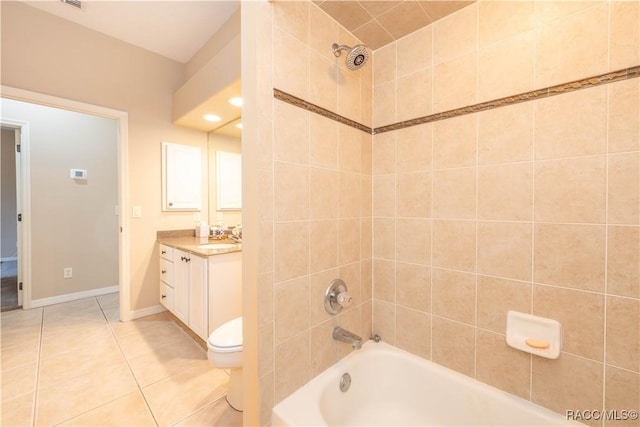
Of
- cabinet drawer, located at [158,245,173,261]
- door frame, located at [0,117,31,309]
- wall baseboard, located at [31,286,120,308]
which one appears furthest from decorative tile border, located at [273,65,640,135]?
wall baseboard, located at [31,286,120,308]

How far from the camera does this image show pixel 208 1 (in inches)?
78.7

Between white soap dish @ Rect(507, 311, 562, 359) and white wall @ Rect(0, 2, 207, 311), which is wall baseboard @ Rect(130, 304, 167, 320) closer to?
white wall @ Rect(0, 2, 207, 311)

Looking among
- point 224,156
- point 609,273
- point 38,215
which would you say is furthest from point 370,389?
point 38,215

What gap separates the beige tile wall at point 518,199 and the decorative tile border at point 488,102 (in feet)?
Result: 0.08

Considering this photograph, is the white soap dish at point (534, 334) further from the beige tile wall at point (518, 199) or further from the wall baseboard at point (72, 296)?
the wall baseboard at point (72, 296)

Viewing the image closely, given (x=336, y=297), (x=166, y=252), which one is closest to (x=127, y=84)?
(x=166, y=252)

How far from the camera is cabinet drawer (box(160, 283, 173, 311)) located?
2420 millimetres

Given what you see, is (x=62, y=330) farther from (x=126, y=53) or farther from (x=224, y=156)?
(x=126, y=53)

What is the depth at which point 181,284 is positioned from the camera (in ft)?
7.25

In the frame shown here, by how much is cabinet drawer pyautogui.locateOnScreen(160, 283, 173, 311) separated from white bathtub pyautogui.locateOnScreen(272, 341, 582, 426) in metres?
1.89

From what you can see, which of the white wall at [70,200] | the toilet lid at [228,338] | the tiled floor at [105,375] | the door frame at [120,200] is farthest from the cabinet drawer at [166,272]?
the white wall at [70,200]

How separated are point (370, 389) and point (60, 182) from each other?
403 cm

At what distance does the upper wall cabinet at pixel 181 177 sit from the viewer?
276cm

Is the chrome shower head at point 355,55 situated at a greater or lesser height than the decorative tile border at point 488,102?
greater
